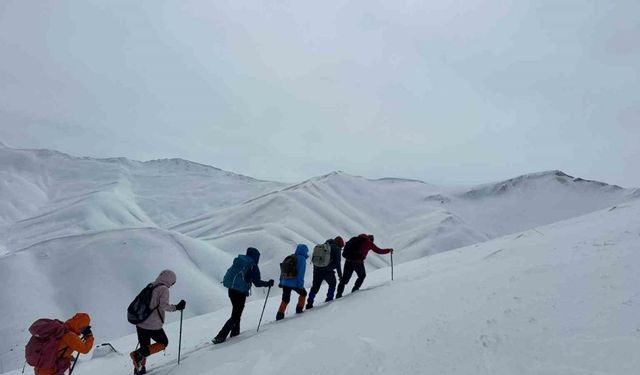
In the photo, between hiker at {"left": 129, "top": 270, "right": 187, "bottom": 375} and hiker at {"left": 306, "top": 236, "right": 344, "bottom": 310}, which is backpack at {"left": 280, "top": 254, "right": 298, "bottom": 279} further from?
hiker at {"left": 129, "top": 270, "right": 187, "bottom": 375}

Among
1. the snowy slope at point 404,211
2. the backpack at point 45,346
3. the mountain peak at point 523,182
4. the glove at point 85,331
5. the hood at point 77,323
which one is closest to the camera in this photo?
the backpack at point 45,346

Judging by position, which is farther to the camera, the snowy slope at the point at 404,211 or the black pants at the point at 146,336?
the snowy slope at the point at 404,211

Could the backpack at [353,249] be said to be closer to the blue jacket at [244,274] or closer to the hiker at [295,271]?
the hiker at [295,271]

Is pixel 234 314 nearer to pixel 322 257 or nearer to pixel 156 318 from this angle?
pixel 156 318

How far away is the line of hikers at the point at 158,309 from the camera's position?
7102 millimetres

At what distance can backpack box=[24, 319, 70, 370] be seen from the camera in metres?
7.02

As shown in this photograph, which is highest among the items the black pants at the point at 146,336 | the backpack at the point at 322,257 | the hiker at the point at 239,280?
the backpack at the point at 322,257

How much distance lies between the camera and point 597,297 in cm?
603

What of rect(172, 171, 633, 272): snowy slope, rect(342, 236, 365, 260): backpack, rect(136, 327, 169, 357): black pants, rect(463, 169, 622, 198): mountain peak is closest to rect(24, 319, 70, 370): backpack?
rect(136, 327, 169, 357): black pants

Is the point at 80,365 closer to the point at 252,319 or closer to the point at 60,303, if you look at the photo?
the point at 252,319

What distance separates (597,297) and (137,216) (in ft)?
397

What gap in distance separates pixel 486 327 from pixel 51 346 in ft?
20.9

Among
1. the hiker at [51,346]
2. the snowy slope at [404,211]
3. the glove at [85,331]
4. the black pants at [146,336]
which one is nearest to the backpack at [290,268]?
the black pants at [146,336]

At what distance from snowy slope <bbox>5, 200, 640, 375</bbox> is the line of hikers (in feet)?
2.36
